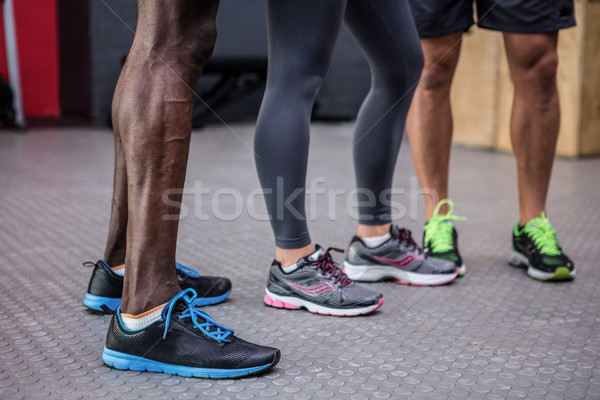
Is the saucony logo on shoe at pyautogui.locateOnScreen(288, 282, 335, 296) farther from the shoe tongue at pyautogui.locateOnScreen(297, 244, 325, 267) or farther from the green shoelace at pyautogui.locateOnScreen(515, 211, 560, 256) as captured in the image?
the green shoelace at pyautogui.locateOnScreen(515, 211, 560, 256)

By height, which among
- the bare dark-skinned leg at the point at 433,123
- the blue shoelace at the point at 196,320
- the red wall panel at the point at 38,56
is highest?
the bare dark-skinned leg at the point at 433,123

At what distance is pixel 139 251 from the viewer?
106 cm

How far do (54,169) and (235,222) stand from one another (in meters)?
1.32

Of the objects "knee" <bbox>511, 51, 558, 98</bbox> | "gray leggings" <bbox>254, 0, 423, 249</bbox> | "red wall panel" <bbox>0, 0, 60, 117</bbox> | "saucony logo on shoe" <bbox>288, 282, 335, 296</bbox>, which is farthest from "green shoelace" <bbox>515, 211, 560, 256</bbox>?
"red wall panel" <bbox>0, 0, 60, 117</bbox>

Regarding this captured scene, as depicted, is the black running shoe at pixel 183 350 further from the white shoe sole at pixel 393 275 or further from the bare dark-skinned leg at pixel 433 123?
the bare dark-skinned leg at pixel 433 123

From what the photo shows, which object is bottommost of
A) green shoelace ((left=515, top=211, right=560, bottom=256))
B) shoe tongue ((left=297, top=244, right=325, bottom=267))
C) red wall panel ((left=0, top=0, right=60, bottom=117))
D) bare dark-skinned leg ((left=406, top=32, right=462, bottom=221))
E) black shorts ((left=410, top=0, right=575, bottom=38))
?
red wall panel ((left=0, top=0, right=60, bottom=117))

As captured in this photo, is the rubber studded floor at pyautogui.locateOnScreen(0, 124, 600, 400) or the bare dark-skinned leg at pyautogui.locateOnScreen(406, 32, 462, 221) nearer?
the rubber studded floor at pyautogui.locateOnScreen(0, 124, 600, 400)

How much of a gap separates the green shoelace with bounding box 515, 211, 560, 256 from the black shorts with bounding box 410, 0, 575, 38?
0.47m

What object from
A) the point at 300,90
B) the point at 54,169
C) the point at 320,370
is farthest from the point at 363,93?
the point at 320,370

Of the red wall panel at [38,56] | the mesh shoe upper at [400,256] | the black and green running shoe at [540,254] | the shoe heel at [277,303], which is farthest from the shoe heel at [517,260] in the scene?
the red wall panel at [38,56]

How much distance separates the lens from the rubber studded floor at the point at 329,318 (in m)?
1.04

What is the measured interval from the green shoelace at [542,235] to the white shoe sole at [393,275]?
22 centimetres

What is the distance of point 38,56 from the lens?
4.99 m

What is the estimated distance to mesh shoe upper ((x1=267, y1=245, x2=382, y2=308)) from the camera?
4.51 ft
